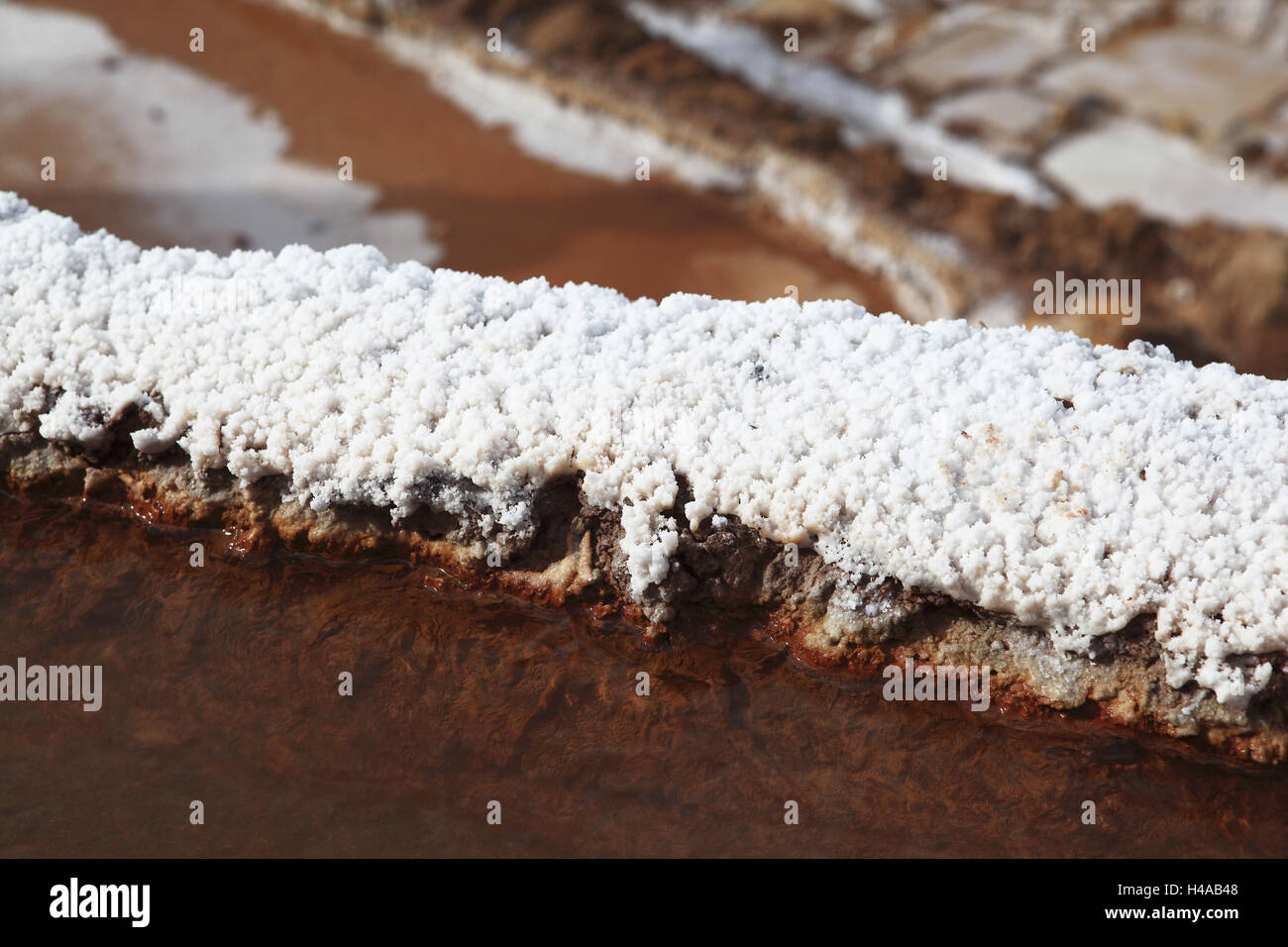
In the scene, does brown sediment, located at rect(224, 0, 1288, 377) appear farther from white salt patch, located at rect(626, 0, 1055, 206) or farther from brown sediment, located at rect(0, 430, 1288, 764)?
brown sediment, located at rect(0, 430, 1288, 764)

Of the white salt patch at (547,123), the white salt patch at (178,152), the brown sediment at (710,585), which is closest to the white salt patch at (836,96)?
the white salt patch at (547,123)

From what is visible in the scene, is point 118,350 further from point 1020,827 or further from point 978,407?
point 1020,827

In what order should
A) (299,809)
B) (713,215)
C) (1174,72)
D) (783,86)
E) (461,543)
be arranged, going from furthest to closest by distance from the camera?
(1174,72)
(783,86)
(713,215)
(461,543)
(299,809)

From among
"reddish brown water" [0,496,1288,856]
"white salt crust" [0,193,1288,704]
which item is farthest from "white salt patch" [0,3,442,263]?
"reddish brown water" [0,496,1288,856]

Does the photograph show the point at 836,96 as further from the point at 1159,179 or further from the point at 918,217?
the point at 1159,179

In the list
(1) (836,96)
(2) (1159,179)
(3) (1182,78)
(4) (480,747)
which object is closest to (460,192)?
(1) (836,96)

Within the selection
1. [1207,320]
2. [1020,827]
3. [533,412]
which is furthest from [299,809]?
[1207,320]

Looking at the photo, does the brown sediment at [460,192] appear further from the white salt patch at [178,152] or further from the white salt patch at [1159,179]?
the white salt patch at [1159,179]
